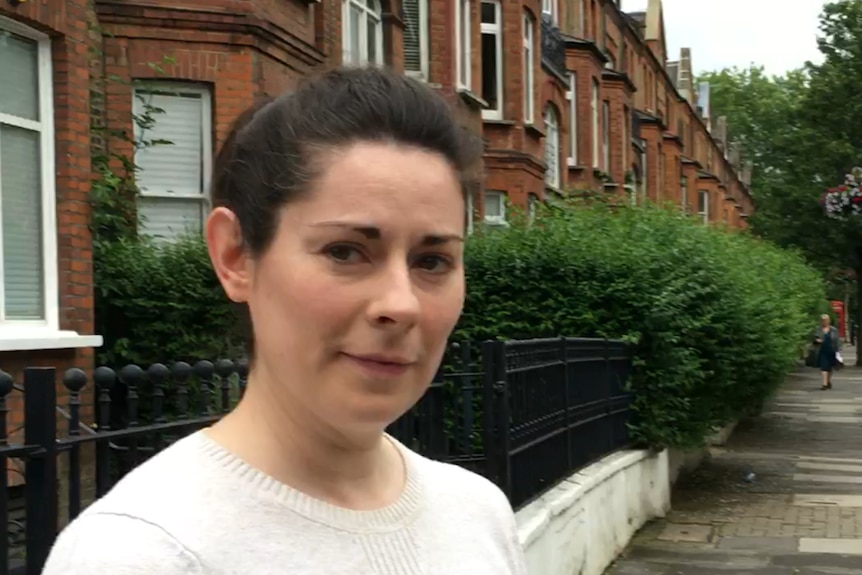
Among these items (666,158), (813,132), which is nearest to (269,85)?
(813,132)

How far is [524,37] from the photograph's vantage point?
21.8 m

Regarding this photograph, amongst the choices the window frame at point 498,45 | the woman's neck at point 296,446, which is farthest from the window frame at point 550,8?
the woman's neck at point 296,446

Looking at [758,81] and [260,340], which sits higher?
[758,81]

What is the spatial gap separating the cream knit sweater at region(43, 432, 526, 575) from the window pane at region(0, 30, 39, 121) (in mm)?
6638

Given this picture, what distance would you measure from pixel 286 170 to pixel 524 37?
20980 mm

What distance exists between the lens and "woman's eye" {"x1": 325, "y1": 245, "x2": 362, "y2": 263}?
1395mm

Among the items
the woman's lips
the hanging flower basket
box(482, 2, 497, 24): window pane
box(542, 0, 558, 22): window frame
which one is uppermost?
box(542, 0, 558, 22): window frame

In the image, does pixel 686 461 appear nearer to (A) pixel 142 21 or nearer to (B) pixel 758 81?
(A) pixel 142 21

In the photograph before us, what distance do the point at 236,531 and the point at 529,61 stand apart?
2159cm

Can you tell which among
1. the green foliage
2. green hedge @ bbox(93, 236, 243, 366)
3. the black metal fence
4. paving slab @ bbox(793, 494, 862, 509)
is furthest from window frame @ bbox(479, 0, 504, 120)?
green hedge @ bbox(93, 236, 243, 366)

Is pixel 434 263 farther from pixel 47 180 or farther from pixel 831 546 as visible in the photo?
pixel 831 546

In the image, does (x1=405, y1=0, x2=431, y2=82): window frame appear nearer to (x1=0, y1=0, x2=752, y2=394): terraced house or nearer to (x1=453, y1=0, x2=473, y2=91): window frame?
(x1=0, y1=0, x2=752, y2=394): terraced house

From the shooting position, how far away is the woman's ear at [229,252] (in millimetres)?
1499

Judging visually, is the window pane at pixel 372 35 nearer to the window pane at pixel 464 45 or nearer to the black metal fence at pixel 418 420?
the window pane at pixel 464 45
